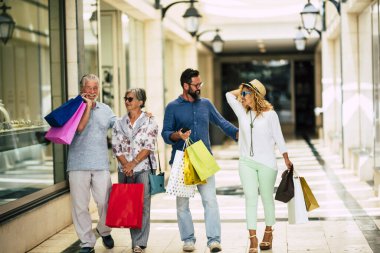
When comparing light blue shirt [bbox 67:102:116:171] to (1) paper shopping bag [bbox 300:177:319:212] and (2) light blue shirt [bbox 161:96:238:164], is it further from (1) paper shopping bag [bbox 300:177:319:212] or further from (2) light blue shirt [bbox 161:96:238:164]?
(1) paper shopping bag [bbox 300:177:319:212]

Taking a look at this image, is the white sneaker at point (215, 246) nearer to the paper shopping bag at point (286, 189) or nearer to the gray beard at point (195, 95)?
the paper shopping bag at point (286, 189)

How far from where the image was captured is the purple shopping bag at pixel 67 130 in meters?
6.28

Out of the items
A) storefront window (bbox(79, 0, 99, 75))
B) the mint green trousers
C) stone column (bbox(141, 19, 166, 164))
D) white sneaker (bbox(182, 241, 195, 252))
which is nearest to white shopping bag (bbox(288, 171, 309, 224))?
the mint green trousers

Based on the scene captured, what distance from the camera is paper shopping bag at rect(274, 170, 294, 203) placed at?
631 centimetres

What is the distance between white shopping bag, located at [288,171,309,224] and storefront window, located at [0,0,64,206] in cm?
278

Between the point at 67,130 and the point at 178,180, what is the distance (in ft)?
3.65

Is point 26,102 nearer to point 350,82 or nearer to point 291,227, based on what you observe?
point 291,227

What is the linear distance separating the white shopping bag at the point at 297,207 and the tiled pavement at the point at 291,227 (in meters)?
0.37

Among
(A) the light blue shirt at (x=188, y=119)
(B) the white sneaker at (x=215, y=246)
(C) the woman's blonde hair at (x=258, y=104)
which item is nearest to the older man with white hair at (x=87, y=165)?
(A) the light blue shirt at (x=188, y=119)

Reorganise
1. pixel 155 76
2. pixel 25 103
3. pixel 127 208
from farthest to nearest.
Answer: pixel 155 76
pixel 25 103
pixel 127 208

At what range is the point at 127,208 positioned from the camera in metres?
6.42

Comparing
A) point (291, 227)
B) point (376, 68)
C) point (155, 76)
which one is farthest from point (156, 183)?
point (155, 76)

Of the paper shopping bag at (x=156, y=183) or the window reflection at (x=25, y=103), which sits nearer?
the paper shopping bag at (x=156, y=183)

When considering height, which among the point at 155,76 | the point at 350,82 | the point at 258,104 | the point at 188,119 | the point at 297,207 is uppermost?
the point at 155,76
